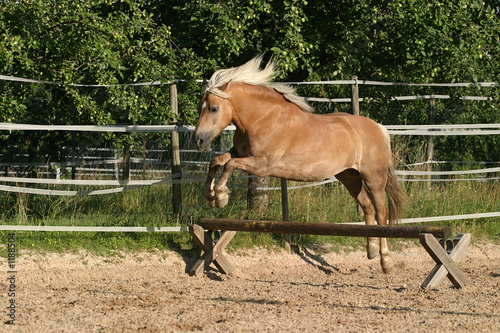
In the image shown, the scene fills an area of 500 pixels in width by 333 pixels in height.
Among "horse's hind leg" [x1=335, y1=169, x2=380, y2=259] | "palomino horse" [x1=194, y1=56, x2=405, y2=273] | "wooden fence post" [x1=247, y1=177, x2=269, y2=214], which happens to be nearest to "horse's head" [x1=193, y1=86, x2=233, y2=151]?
"palomino horse" [x1=194, y1=56, x2=405, y2=273]

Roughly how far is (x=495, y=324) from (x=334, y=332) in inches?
53.3

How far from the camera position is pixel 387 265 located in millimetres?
7590

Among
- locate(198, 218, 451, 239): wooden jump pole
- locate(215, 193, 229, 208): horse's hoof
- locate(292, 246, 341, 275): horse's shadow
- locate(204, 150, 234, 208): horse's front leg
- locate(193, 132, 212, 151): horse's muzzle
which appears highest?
locate(193, 132, 212, 151): horse's muzzle

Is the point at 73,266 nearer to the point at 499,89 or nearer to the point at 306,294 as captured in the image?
the point at 306,294

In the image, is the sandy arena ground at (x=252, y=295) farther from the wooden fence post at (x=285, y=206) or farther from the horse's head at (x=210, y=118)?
the horse's head at (x=210, y=118)

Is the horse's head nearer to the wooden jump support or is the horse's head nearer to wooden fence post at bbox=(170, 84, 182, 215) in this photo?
the wooden jump support

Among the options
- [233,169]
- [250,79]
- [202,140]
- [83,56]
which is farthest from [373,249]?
[83,56]

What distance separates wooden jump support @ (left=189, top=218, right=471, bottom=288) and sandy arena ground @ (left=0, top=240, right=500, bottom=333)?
160 millimetres

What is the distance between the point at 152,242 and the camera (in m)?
7.87

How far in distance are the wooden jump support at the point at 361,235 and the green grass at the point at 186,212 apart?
74 centimetres

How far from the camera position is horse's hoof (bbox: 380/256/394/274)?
299 inches

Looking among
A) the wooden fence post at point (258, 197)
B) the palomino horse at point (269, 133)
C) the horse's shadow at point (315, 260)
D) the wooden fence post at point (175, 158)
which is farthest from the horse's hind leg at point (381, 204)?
the wooden fence post at point (175, 158)

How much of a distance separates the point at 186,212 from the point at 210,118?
2653 mm

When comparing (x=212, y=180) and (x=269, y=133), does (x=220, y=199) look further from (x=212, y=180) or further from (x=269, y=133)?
(x=269, y=133)
